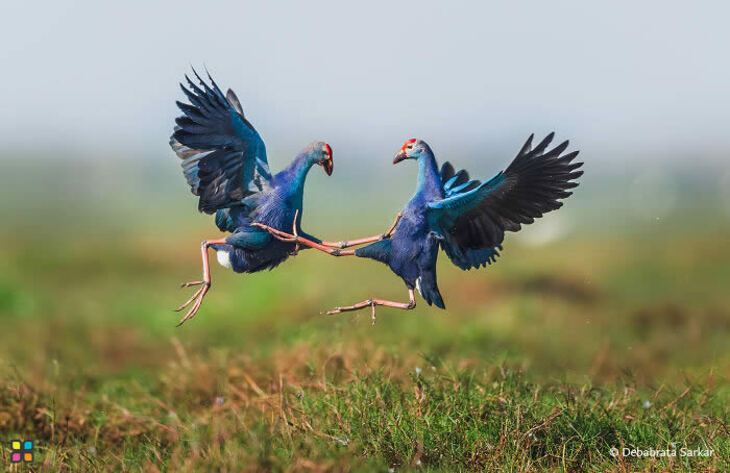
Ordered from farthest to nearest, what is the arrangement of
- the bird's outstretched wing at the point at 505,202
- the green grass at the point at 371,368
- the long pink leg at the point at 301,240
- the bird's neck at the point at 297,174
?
the green grass at the point at 371,368, the bird's neck at the point at 297,174, the bird's outstretched wing at the point at 505,202, the long pink leg at the point at 301,240

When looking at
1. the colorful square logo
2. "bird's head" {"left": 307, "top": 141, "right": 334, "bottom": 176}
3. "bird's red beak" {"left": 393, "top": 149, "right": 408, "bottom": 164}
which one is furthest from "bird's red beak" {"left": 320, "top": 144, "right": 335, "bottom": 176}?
the colorful square logo

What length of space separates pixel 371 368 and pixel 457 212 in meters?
3.30

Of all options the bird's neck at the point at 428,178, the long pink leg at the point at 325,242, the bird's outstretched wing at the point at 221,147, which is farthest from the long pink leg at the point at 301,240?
the bird's neck at the point at 428,178

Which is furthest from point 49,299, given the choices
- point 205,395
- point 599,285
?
point 599,285

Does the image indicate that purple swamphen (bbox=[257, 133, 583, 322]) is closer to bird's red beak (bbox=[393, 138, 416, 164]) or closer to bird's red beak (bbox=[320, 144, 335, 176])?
bird's red beak (bbox=[393, 138, 416, 164])

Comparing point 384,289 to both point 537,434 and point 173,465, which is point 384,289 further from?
point 173,465

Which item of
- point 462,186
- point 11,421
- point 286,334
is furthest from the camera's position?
point 286,334

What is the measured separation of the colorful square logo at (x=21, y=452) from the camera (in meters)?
5.20

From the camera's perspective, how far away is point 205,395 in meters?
7.44

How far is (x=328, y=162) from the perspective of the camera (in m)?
3.34

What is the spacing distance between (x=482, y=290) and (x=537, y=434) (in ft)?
20.1

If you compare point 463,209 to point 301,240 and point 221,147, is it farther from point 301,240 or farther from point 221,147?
point 221,147

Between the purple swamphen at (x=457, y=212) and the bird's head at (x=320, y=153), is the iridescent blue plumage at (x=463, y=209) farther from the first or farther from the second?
the bird's head at (x=320, y=153)

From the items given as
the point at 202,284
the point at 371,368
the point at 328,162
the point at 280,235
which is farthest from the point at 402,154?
the point at 371,368
